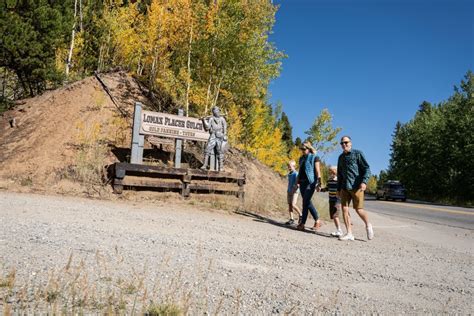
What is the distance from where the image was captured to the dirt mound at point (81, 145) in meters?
10.9

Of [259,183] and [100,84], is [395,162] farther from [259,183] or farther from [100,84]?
[100,84]

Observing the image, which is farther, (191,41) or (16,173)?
(191,41)

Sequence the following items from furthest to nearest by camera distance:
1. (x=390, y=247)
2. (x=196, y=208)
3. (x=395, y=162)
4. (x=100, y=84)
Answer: (x=395, y=162) → (x=100, y=84) → (x=196, y=208) → (x=390, y=247)

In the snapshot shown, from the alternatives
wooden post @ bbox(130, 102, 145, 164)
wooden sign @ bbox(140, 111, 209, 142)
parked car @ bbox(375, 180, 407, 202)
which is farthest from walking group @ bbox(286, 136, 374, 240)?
parked car @ bbox(375, 180, 407, 202)

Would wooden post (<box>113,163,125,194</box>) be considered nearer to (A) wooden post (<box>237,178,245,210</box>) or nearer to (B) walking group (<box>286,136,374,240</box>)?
(A) wooden post (<box>237,178,245,210</box>)

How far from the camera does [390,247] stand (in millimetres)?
6977

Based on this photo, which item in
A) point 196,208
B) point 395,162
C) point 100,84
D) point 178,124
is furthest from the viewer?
point 395,162

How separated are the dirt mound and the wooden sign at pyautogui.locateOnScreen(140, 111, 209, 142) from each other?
1733mm

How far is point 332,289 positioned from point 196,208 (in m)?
6.69

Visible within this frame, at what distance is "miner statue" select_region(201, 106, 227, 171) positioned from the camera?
12.0 m

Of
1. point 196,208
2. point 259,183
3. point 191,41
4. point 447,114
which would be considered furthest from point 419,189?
point 196,208

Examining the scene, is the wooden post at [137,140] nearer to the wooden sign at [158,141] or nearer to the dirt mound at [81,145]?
the dirt mound at [81,145]

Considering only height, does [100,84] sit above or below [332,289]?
above

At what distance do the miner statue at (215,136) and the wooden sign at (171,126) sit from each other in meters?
0.39
